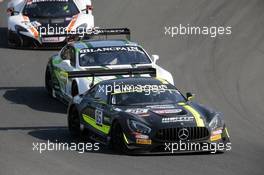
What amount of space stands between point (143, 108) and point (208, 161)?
1718mm

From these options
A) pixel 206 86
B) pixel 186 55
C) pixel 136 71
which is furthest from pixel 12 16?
pixel 136 71

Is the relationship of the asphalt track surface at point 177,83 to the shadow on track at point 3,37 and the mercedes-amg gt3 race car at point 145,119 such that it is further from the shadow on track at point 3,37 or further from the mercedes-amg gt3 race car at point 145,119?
the mercedes-amg gt3 race car at point 145,119

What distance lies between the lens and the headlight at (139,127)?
1591 centimetres

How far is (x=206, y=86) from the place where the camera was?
2264 centimetres

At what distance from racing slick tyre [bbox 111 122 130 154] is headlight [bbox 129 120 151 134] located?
8.7 inches

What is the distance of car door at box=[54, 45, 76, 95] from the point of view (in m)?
21.0

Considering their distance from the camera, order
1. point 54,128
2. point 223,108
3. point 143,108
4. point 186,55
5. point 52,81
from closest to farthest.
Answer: point 143,108 → point 54,128 → point 223,108 → point 52,81 → point 186,55

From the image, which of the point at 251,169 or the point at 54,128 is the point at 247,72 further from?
the point at 251,169

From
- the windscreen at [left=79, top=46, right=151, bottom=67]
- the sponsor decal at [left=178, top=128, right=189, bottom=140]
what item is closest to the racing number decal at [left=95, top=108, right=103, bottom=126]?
the sponsor decal at [left=178, top=128, right=189, bottom=140]

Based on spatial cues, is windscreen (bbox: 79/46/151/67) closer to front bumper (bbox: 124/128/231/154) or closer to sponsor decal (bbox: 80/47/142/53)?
sponsor decal (bbox: 80/47/142/53)

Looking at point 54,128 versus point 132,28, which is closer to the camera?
point 54,128

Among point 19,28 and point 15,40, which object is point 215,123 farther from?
point 15,40

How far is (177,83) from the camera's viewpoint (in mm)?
22906

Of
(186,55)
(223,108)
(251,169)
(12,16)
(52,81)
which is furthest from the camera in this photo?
(12,16)
